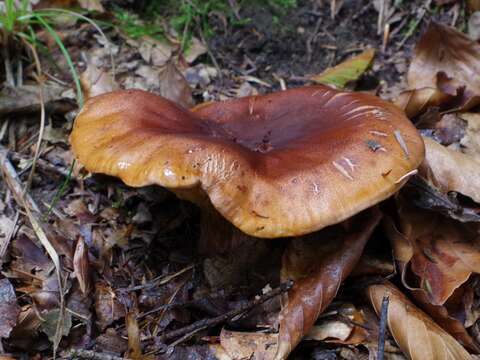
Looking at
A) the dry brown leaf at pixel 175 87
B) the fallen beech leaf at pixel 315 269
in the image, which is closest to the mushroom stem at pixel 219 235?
the fallen beech leaf at pixel 315 269

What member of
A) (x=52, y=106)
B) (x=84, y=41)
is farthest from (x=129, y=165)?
(x=84, y=41)

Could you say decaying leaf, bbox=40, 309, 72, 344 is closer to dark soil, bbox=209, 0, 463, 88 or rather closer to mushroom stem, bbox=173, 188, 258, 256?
mushroom stem, bbox=173, 188, 258, 256

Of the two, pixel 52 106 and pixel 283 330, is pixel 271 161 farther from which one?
pixel 52 106

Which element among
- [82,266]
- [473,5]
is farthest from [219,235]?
[473,5]

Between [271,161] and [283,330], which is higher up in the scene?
[271,161]

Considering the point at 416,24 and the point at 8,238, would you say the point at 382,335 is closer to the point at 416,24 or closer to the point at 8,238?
the point at 8,238

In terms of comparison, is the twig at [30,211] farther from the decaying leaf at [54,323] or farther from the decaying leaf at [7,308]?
the decaying leaf at [7,308]
